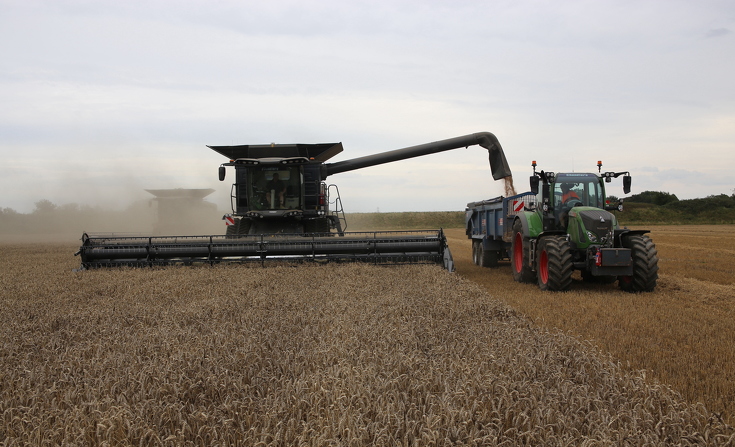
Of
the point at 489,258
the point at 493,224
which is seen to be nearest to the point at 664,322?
the point at 493,224

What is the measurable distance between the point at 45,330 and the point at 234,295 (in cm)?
261

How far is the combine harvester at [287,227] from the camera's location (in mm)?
11641

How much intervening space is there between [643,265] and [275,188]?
315 inches

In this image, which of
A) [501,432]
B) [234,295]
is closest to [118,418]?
[501,432]

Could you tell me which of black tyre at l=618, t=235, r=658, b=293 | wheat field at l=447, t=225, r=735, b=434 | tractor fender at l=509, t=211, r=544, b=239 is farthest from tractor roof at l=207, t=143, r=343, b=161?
black tyre at l=618, t=235, r=658, b=293

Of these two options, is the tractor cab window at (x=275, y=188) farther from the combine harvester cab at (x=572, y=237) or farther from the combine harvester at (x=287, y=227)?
the combine harvester cab at (x=572, y=237)

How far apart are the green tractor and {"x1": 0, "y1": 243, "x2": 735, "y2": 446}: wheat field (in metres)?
2.61

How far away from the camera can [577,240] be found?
913 cm

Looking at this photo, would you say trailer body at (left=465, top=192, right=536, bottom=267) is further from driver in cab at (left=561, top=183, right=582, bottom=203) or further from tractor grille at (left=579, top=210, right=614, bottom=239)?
tractor grille at (left=579, top=210, right=614, bottom=239)

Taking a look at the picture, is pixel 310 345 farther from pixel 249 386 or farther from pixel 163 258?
pixel 163 258

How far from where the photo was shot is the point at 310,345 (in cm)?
482

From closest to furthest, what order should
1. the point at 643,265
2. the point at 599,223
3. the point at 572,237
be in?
1. the point at 643,265
2. the point at 599,223
3. the point at 572,237

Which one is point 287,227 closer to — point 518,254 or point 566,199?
point 518,254

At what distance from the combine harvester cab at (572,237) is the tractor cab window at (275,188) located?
15.4 ft
